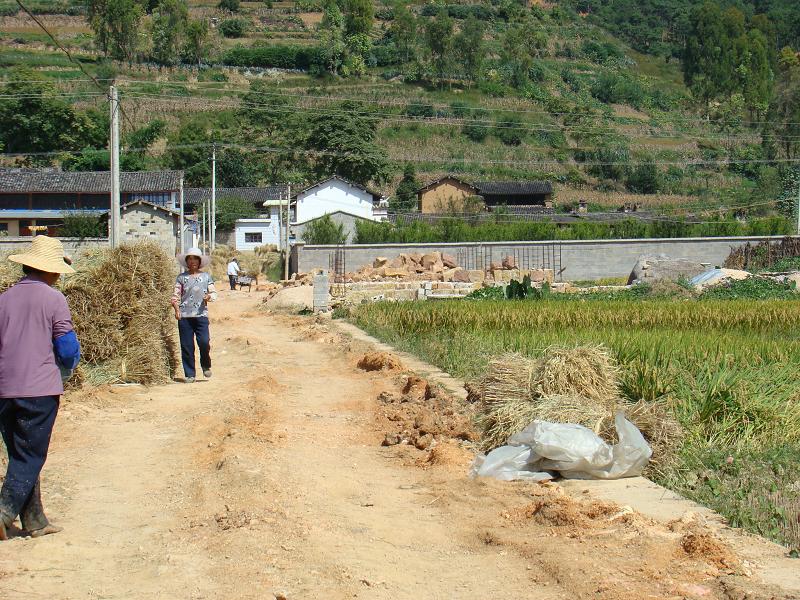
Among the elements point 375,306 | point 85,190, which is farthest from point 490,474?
point 85,190

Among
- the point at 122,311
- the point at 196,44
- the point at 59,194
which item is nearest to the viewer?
the point at 122,311

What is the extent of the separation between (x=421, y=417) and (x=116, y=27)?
93.8 metres

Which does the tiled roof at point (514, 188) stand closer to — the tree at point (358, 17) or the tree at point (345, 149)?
the tree at point (345, 149)

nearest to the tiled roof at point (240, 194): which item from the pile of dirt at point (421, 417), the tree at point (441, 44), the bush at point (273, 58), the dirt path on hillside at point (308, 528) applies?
the tree at point (441, 44)

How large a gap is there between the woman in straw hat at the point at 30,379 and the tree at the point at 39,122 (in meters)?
62.3

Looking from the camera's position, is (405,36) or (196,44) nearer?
(196,44)

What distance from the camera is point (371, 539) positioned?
6.23 metres

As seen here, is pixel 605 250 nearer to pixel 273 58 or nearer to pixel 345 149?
pixel 345 149

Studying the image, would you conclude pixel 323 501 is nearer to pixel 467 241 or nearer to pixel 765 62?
pixel 467 241

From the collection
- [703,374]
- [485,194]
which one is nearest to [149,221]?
[485,194]

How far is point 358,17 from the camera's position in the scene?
11931 centimetres

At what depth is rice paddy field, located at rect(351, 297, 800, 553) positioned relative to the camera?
7320mm

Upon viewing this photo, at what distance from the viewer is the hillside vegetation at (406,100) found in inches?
2751

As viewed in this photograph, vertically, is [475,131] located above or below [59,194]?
above
